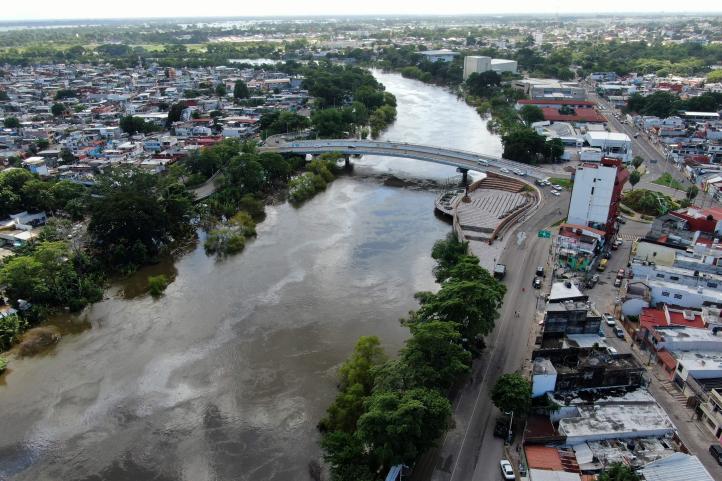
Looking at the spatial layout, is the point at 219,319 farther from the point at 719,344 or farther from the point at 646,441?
the point at 719,344

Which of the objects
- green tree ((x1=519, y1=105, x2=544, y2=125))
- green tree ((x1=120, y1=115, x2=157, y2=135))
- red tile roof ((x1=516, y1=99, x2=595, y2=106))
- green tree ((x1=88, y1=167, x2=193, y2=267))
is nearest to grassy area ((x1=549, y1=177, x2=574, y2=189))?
green tree ((x1=519, y1=105, x2=544, y2=125))

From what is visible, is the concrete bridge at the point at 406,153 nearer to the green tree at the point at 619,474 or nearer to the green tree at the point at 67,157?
the green tree at the point at 67,157

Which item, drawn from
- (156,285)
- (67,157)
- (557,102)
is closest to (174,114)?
(67,157)

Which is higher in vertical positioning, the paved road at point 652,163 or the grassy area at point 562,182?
the grassy area at point 562,182

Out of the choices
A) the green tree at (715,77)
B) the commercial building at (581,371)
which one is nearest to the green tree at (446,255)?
the commercial building at (581,371)

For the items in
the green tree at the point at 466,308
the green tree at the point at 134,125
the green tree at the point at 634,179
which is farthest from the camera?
the green tree at the point at 134,125

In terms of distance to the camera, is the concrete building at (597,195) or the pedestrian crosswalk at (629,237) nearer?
the concrete building at (597,195)

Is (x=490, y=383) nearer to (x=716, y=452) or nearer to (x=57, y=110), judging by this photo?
(x=716, y=452)
